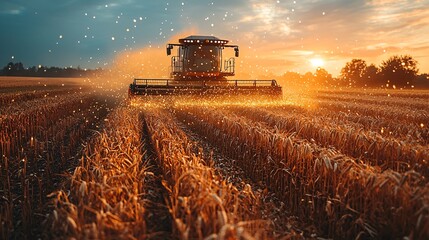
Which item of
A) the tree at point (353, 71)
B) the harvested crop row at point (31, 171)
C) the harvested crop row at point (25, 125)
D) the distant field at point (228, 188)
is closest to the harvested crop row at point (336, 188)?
the distant field at point (228, 188)

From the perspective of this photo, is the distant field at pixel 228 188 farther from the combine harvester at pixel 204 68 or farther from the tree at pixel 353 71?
the tree at pixel 353 71

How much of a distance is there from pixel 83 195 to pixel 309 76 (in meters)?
85.5

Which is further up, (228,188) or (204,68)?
(204,68)

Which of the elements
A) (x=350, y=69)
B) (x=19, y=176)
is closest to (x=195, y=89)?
(x=19, y=176)

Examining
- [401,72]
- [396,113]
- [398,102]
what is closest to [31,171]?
[396,113]

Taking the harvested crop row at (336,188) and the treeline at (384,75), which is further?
the treeline at (384,75)

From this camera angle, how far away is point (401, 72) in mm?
52469

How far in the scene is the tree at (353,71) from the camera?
2532 inches

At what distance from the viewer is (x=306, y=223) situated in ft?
15.5

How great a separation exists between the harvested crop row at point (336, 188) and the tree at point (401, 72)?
51.6m

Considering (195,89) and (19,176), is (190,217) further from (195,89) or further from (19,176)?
(195,89)

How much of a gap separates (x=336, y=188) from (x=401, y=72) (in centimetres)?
5457

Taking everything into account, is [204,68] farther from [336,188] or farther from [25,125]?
[336,188]

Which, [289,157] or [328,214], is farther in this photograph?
[289,157]
